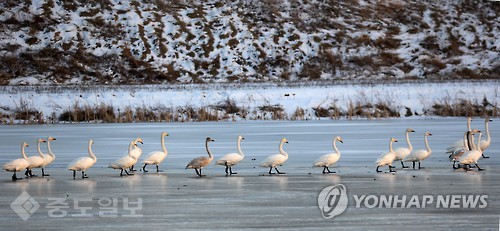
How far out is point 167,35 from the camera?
72125mm

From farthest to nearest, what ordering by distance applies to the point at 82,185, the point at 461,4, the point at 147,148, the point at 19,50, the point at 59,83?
the point at 461,4, the point at 19,50, the point at 59,83, the point at 147,148, the point at 82,185

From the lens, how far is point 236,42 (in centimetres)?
7119

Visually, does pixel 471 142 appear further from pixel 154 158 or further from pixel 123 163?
pixel 123 163

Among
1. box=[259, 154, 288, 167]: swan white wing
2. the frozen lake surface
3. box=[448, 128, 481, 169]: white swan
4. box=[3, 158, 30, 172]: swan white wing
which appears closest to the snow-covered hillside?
the frozen lake surface

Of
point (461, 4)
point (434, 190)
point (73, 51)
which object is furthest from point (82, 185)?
point (461, 4)

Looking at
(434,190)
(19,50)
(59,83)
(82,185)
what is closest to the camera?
(434,190)

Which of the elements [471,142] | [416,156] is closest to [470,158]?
[416,156]

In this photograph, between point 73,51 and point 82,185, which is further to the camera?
point 73,51

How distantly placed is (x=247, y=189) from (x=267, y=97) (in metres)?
30.0

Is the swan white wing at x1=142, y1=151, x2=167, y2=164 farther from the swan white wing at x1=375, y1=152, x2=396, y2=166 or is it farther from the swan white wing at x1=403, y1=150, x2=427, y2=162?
the swan white wing at x1=403, y1=150, x2=427, y2=162

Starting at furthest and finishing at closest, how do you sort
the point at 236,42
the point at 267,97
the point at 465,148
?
the point at 236,42
the point at 267,97
the point at 465,148

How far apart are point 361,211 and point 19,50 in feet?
195

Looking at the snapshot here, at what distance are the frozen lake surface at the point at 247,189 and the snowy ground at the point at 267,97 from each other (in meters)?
16.9

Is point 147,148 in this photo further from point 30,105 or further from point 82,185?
point 30,105
